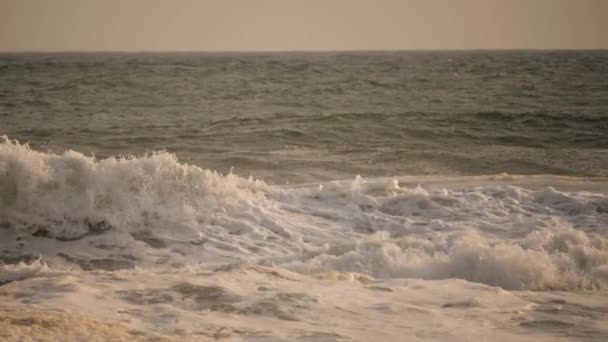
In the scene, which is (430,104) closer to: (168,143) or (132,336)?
(168,143)

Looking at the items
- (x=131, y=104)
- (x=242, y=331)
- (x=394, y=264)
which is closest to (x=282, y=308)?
(x=242, y=331)

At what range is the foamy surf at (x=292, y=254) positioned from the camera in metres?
4.88

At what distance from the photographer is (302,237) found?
8.29 m

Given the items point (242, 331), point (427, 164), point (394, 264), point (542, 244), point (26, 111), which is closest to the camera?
point (242, 331)

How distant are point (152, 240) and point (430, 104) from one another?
2010 cm

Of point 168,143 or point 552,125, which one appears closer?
point 168,143

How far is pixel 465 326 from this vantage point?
4.86 metres

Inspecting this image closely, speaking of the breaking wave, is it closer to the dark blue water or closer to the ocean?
the ocean

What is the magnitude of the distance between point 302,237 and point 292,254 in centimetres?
81

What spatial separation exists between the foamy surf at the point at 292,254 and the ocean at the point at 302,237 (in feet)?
0.08

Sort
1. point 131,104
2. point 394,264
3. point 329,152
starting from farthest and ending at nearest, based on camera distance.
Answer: point 131,104 → point 329,152 → point 394,264

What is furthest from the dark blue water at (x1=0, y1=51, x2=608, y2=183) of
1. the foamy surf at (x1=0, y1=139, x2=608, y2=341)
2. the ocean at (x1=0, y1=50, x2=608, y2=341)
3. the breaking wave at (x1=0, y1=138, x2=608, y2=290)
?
the foamy surf at (x1=0, y1=139, x2=608, y2=341)

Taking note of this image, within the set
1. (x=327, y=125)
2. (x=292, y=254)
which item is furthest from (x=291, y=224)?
(x=327, y=125)

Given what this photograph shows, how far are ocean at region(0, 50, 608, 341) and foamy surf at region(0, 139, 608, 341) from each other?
24 millimetres
